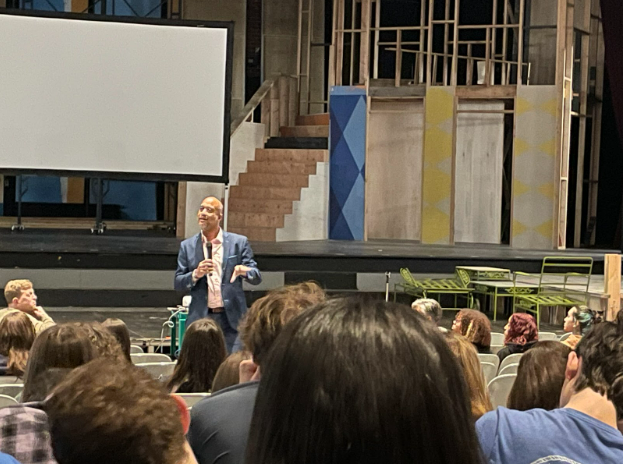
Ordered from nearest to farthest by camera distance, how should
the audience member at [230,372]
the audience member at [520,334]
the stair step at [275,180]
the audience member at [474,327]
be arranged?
the audience member at [230,372], the audience member at [520,334], the audience member at [474,327], the stair step at [275,180]

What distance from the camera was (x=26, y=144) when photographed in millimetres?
10242

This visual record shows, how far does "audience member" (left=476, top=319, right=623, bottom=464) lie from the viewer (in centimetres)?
140

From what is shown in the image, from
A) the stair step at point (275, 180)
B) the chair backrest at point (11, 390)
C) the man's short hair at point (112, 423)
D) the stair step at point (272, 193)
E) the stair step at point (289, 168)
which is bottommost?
the chair backrest at point (11, 390)

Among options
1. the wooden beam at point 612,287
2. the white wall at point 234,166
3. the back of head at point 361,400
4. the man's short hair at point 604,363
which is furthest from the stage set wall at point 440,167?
the back of head at point 361,400

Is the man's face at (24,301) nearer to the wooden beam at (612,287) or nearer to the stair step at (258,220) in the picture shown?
the wooden beam at (612,287)

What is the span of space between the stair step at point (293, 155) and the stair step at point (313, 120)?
76 cm

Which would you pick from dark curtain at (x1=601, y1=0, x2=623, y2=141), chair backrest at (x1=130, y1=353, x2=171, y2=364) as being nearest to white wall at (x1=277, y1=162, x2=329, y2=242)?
dark curtain at (x1=601, y1=0, x2=623, y2=141)

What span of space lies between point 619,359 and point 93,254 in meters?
8.42

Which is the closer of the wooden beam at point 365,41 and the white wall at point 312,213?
the white wall at point 312,213

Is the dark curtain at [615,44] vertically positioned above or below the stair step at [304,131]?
above

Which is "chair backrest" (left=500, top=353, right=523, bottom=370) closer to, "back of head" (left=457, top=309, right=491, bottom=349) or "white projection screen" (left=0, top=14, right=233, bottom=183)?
"back of head" (left=457, top=309, right=491, bottom=349)

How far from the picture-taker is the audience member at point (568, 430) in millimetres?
1398

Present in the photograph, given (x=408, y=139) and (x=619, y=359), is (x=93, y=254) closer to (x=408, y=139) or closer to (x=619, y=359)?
(x=408, y=139)

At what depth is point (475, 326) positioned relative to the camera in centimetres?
488
